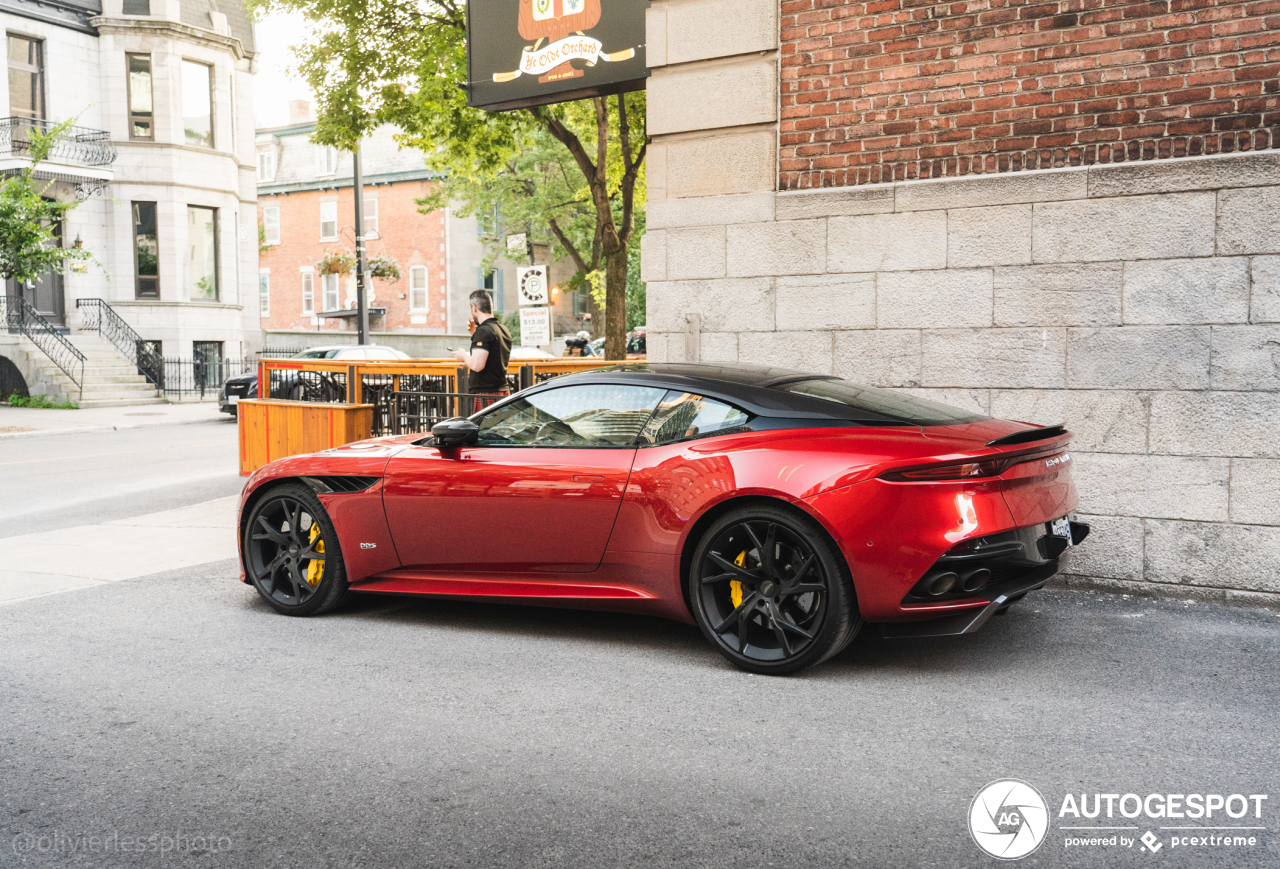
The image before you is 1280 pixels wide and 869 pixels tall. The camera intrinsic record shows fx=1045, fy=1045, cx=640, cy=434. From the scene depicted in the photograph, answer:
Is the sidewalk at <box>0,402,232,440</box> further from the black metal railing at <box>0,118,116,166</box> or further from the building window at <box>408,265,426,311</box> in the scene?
the building window at <box>408,265,426,311</box>

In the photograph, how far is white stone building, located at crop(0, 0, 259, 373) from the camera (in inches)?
1125

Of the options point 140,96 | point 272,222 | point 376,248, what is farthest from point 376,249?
point 140,96

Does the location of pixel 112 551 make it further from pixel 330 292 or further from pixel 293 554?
pixel 330 292

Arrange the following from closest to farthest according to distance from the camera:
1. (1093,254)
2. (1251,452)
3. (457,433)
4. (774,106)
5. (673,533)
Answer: (673,533) → (457,433) → (1251,452) → (1093,254) → (774,106)

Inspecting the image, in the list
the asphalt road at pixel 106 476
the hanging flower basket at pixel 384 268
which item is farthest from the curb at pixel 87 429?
the hanging flower basket at pixel 384 268

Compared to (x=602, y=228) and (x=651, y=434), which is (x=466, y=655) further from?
(x=602, y=228)

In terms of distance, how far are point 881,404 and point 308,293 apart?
50.8m

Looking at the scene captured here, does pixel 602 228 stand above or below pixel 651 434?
above

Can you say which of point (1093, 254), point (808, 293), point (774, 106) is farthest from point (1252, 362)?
point (774, 106)

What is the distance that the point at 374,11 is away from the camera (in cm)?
1683

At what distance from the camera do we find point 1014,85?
7121 mm

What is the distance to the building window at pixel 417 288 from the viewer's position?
1901 inches

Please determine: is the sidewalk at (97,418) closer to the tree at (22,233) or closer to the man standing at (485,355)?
the tree at (22,233)

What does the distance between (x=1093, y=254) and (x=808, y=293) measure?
1973 millimetres
